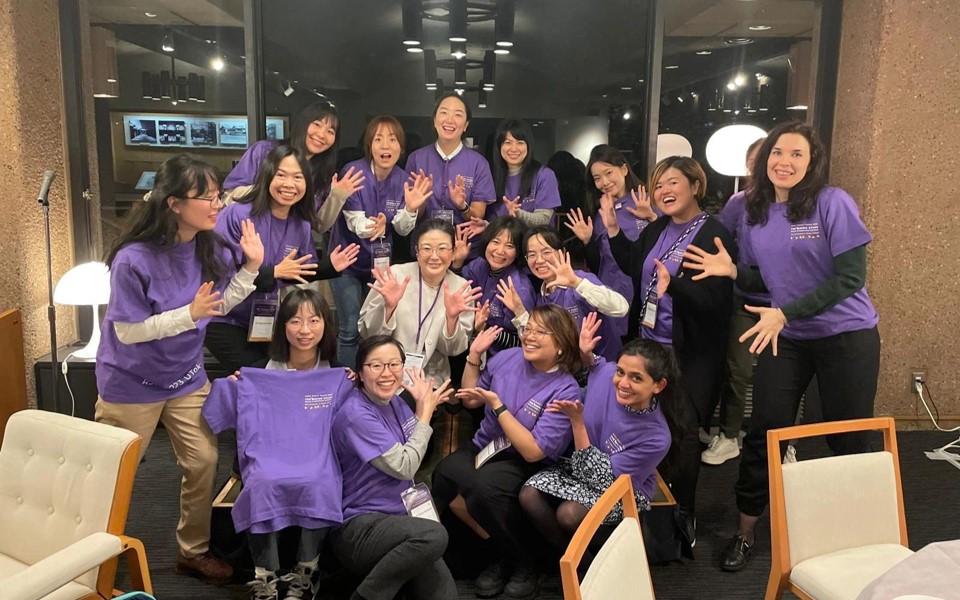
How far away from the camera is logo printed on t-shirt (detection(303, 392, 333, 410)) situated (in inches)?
104

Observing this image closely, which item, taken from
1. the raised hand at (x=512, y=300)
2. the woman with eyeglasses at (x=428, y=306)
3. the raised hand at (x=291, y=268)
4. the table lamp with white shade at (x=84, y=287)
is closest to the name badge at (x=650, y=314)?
the raised hand at (x=512, y=300)

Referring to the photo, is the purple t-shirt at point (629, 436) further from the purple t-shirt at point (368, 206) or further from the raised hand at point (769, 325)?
the purple t-shirt at point (368, 206)

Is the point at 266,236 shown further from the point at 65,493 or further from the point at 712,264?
the point at 712,264

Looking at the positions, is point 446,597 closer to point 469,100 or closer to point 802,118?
point 469,100

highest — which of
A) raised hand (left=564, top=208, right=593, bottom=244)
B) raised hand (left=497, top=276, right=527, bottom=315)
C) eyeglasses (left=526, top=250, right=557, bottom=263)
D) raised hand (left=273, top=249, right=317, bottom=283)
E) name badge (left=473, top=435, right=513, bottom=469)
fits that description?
raised hand (left=564, top=208, right=593, bottom=244)

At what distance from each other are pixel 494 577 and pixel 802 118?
3.42 metres

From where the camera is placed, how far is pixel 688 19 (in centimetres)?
435

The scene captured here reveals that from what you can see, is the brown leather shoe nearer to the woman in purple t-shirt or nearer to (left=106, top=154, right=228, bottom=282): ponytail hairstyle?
(left=106, top=154, right=228, bottom=282): ponytail hairstyle

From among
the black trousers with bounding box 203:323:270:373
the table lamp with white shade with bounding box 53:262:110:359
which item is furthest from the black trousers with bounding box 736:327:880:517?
the table lamp with white shade with bounding box 53:262:110:359

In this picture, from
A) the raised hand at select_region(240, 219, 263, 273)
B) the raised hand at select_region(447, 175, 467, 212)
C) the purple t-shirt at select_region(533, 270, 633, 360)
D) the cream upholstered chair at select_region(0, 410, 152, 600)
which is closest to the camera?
the cream upholstered chair at select_region(0, 410, 152, 600)

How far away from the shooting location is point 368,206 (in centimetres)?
361

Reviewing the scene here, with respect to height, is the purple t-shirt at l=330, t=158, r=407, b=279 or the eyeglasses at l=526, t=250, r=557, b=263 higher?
the purple t-shirt at l=330, t=158, r=407, b=279

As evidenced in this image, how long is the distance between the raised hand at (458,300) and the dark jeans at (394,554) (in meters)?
1.03

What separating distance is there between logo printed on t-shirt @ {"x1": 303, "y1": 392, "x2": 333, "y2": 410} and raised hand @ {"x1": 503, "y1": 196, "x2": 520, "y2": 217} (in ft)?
5.09
